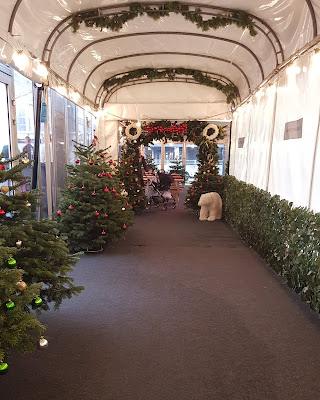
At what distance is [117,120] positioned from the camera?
8867mm

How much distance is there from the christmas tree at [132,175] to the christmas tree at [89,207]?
2.70 metres

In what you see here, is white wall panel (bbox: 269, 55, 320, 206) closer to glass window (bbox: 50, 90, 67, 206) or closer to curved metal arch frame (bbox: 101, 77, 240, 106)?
glass window (bbox: 50, 90, 67, 206)

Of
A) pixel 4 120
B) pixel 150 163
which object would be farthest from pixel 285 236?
pixel 150 163

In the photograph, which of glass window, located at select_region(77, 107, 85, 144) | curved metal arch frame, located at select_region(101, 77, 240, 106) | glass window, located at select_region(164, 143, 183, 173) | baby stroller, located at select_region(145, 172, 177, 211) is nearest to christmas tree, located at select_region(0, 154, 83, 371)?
glass window, located at select_region(77, 107, 85, 144)


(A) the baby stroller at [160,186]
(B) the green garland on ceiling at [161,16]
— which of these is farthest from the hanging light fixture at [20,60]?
(A) the baby stroller at [160,186]

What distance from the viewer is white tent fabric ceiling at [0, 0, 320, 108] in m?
3.80

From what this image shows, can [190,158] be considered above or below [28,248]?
above

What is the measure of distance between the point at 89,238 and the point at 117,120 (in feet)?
16.3

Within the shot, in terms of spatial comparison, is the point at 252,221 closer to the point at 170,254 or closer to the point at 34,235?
the point at 170,254

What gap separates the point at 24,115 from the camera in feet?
14.5

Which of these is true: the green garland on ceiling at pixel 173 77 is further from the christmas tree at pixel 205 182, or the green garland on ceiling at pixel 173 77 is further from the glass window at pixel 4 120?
the glass window at pixel 4 120

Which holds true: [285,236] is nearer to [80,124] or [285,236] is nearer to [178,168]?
[80,124]

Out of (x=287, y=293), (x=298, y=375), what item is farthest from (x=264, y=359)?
(x=287, y=293)

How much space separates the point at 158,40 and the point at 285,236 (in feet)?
13.6
